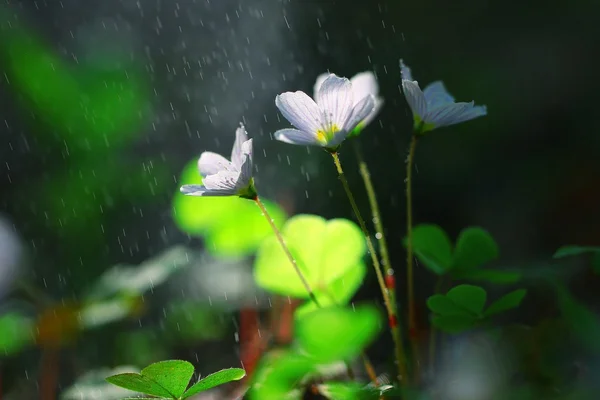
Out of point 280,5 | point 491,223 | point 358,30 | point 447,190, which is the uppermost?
point 280,5

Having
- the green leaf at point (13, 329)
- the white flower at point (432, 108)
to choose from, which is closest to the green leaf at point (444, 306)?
the white flower at point (432, 108)

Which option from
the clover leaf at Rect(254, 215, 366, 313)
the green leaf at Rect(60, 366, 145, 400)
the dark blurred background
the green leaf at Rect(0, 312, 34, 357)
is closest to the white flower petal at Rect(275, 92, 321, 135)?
Answer: the clover leaf at Rect(254, 215, 366, 313)

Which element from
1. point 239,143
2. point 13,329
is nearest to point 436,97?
point 239,143

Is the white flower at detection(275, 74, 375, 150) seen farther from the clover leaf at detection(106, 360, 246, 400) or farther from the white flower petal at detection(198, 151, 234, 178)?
the clover leaf at detection(106, 360, 246, 400)

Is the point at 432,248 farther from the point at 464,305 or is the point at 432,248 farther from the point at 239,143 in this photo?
the point at 239,143

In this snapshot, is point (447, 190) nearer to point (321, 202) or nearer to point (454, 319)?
point (321, 202)

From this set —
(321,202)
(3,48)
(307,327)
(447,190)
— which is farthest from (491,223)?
(3,48)
